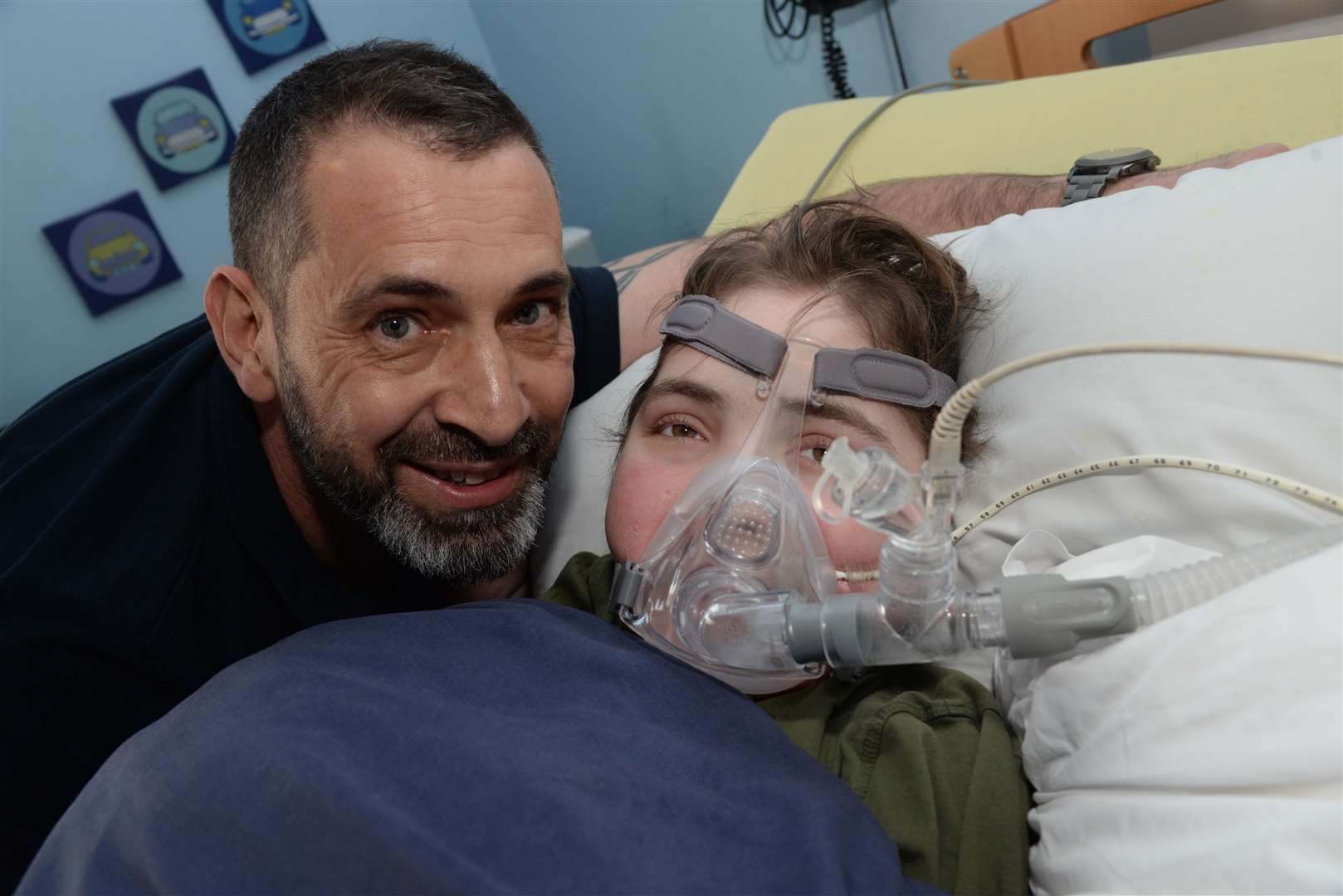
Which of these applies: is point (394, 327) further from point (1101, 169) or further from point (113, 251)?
point (113, 251)

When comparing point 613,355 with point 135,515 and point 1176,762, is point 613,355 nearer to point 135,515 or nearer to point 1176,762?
point 135,515

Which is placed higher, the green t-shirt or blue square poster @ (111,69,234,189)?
blue square poster @ (111,69,234,189)

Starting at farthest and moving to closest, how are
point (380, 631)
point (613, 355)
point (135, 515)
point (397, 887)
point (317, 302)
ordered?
point (613, 355)
point (135, 515)
point (317, 302)
point (380, 631)
point (397, 887)

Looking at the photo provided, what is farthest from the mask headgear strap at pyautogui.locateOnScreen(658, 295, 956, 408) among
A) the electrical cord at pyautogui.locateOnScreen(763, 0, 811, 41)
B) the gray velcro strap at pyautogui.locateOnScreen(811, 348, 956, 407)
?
the electrical cord at pyautogui.locateOnScreen(763, 0, 811, 41)

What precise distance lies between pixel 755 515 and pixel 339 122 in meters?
0.74

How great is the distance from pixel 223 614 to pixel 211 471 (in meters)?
0.20

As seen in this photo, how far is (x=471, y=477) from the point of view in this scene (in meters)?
1.37

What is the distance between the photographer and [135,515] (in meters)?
1.42

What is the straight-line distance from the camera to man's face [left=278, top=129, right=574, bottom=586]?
1.25m

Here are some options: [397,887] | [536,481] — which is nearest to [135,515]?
[536,481]

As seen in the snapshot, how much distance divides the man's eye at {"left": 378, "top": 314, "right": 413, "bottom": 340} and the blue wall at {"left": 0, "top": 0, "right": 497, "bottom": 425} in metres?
2.09

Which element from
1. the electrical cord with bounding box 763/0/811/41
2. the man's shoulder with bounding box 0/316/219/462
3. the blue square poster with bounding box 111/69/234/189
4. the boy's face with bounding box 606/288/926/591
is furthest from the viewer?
the blue square poster with bounding box 111/69/234/189

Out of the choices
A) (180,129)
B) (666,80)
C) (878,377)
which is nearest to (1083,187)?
(878,377)

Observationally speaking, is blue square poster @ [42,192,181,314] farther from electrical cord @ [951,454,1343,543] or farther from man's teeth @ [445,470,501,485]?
electrical cord @ [951,454,1343,543]
